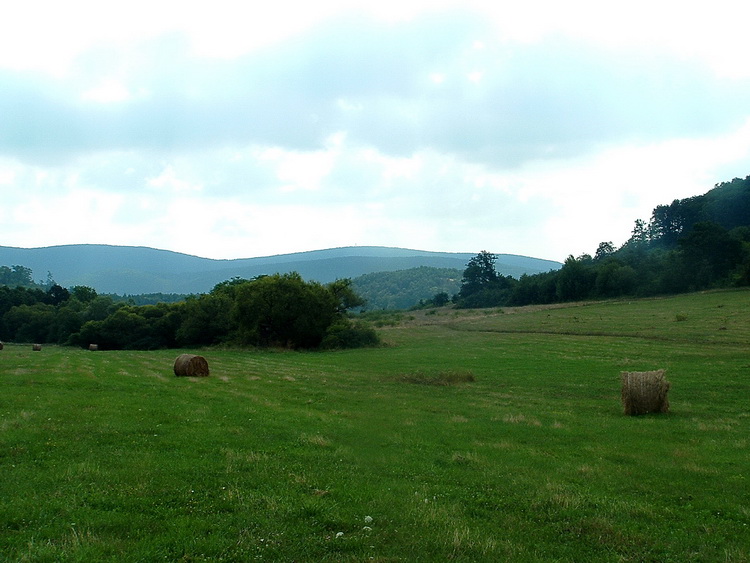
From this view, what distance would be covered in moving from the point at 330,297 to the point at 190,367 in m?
34.4

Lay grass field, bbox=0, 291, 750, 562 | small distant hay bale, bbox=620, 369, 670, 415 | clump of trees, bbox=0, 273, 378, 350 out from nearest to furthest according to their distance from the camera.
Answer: grass field, bbox=0, 291, 750, 562 < small distant hay bale, bbox=620, 369, 670, 415 < clump of trees, bbox=0, 273, 378, 350

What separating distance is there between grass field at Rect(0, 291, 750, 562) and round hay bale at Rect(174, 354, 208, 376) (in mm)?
4763

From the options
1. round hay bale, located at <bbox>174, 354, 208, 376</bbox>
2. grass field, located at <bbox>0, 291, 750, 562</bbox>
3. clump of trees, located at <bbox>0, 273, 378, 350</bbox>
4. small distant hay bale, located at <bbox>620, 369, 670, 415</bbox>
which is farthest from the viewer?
clump of trees, located at <bbox>0, 273, 378, 350</bbox>

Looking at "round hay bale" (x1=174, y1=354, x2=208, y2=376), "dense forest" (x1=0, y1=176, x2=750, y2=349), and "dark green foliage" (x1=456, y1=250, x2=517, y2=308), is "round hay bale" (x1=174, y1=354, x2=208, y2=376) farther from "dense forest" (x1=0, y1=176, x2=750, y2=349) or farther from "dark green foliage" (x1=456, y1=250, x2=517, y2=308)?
"dark green foliage" (x1=456, y1=250, x2=517, y2=308)

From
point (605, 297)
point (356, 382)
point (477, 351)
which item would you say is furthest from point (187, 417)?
point (605, 297)

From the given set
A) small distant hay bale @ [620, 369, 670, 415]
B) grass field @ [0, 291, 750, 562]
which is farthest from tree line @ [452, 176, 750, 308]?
grass field @ [0, 291, 750, 562]

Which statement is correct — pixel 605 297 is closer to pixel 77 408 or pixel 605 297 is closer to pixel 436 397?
pixel 436 397

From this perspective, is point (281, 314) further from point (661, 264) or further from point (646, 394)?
point (661, 264)

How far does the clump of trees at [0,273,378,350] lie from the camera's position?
5878 centimetres

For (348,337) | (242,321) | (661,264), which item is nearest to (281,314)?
(242,321)

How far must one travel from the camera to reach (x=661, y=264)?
100500 millimetres

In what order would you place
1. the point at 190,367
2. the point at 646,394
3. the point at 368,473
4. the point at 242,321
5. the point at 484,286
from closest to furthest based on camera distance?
the point at 368,473 < the point at 646,394 < the point at 190,367 < the point at 242,321 < the point at 484,286

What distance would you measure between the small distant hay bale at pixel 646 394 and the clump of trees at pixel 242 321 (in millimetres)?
41968

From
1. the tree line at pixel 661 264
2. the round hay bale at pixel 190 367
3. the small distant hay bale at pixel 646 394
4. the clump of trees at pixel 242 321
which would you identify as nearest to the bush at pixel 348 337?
the clump of trees at pixel 242 321
